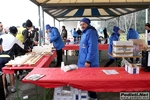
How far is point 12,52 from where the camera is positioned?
3.77 metres

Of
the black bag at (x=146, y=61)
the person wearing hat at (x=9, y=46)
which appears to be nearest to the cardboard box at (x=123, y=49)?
the black bag at (x=146, y=61)

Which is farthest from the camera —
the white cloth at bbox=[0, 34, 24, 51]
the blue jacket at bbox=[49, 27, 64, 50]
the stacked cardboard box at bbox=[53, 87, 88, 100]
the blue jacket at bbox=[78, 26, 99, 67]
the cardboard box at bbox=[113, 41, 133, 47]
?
Answer: the blue jacket at bbox=[49, 27, 64, 50]

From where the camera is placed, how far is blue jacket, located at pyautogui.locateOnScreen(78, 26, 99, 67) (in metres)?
2.76

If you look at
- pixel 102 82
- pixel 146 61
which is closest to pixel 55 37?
pixel 146 61

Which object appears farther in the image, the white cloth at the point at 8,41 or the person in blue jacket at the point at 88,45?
the white cloth at the point at 8,41

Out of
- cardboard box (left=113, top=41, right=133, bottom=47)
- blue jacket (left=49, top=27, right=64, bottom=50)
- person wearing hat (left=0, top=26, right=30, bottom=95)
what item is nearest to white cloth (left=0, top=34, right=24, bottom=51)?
person wearing hat (left=0, top=26, right=30, bottom=95)

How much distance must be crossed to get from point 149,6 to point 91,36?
185 inches

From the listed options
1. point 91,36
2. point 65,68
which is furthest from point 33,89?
point 91,36

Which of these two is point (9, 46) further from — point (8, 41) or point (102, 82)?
point (102, 82)

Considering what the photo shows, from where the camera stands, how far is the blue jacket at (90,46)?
276 cm

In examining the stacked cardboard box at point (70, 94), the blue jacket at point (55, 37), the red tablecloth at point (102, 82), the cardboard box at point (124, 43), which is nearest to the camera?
the red tablecloth at point (102, 82)

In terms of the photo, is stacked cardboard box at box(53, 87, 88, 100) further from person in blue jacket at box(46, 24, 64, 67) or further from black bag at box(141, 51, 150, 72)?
person in blue jacket at box(46, 24, 64, 67)

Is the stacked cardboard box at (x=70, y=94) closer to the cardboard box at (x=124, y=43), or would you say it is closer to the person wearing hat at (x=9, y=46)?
the person wearing hat at (x=9, y=46)

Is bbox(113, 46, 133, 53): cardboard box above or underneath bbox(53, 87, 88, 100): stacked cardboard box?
above
